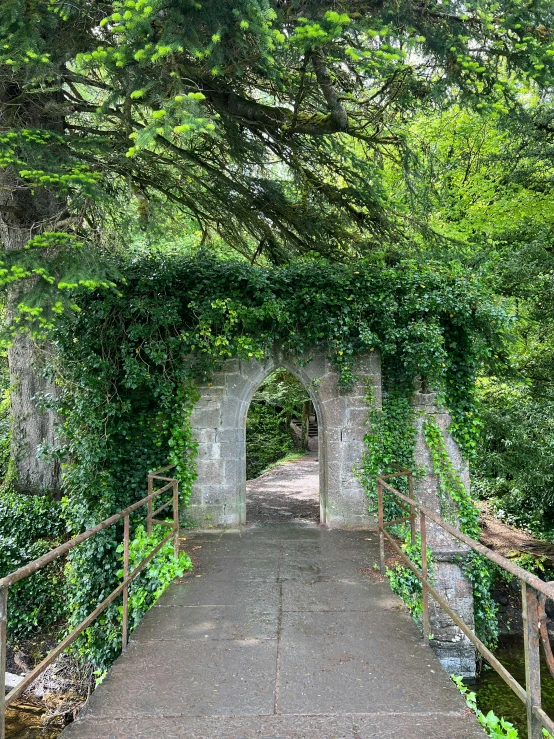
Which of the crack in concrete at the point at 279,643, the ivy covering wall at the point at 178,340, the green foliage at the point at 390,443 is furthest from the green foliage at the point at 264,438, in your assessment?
the crack in concrete at the point at 279,643

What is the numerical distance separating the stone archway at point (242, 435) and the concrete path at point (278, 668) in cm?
171

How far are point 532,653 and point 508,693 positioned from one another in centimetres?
676

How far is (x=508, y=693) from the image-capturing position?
297 inches

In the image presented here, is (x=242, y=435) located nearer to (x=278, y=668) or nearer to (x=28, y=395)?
(x=28, y=395)

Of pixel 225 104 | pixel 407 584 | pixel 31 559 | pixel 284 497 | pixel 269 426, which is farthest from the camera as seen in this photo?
pixel 269 426


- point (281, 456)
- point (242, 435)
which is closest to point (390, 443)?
point (242, 435)

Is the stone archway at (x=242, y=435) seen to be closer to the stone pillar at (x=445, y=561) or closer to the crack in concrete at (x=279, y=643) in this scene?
the stone pillar at (x=445, y=561)

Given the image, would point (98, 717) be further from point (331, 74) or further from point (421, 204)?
point (421, 204)

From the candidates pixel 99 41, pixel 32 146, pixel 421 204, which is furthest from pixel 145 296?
pixel 421 204

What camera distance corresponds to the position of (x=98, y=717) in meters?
2.79

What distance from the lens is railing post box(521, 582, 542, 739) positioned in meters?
2.11

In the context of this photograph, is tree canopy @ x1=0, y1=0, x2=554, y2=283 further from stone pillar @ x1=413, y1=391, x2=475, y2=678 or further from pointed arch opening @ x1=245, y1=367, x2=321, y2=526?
pointed arch opening @ x1=245, y1=367, x2=321, y2=526

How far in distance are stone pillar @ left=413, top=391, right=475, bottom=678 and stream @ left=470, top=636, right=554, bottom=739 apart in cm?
32

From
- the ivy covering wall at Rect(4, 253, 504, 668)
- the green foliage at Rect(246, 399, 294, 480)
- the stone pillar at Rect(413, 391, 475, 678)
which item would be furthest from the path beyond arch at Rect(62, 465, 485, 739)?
the green foliage at Rect(246, 399, 294, 480)
